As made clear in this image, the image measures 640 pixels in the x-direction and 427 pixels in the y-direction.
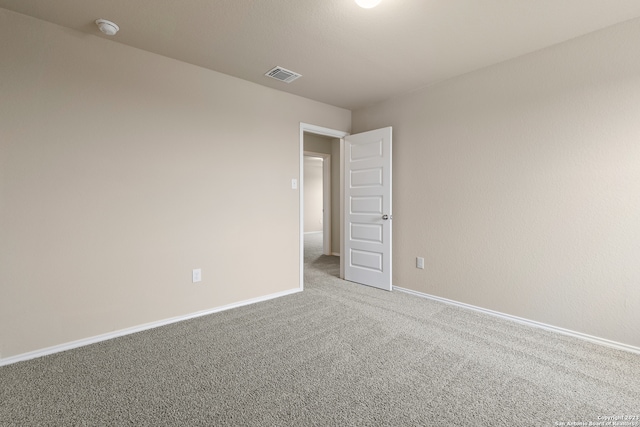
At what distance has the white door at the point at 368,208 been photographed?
3629mm

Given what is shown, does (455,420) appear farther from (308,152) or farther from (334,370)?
(308,152)

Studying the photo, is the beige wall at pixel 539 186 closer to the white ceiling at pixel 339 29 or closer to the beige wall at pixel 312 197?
the white ceiling at pixel 339 29

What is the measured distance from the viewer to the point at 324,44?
2416mm

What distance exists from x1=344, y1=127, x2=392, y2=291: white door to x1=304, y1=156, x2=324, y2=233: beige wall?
5756 mm

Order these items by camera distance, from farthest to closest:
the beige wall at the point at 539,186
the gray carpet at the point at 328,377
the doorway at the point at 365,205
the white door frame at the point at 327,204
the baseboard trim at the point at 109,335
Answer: the white door frame at the point at 327,204
the doorway at the point at 365,205
the beige wall at the point at 539,186
the baseboard trim at the point at 109,335
the gray carpet at the point at 328,377

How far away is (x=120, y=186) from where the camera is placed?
241 cm

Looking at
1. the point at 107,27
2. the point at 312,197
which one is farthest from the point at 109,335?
the point at 312,197

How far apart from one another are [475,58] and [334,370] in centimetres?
297

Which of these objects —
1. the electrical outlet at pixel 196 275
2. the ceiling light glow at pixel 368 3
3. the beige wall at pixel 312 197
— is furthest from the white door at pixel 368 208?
the beige wall at pixel 312 197

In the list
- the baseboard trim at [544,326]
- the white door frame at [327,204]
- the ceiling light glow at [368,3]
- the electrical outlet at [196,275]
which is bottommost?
the baseboard trim at [544,326]

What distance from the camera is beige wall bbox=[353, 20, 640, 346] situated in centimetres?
217

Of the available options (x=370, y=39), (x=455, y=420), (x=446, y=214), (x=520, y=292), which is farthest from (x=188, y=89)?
(x=520, y=292)

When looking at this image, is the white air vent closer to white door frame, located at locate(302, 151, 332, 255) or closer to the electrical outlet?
the electrical outlet

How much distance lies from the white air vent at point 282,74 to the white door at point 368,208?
4.13 ft
